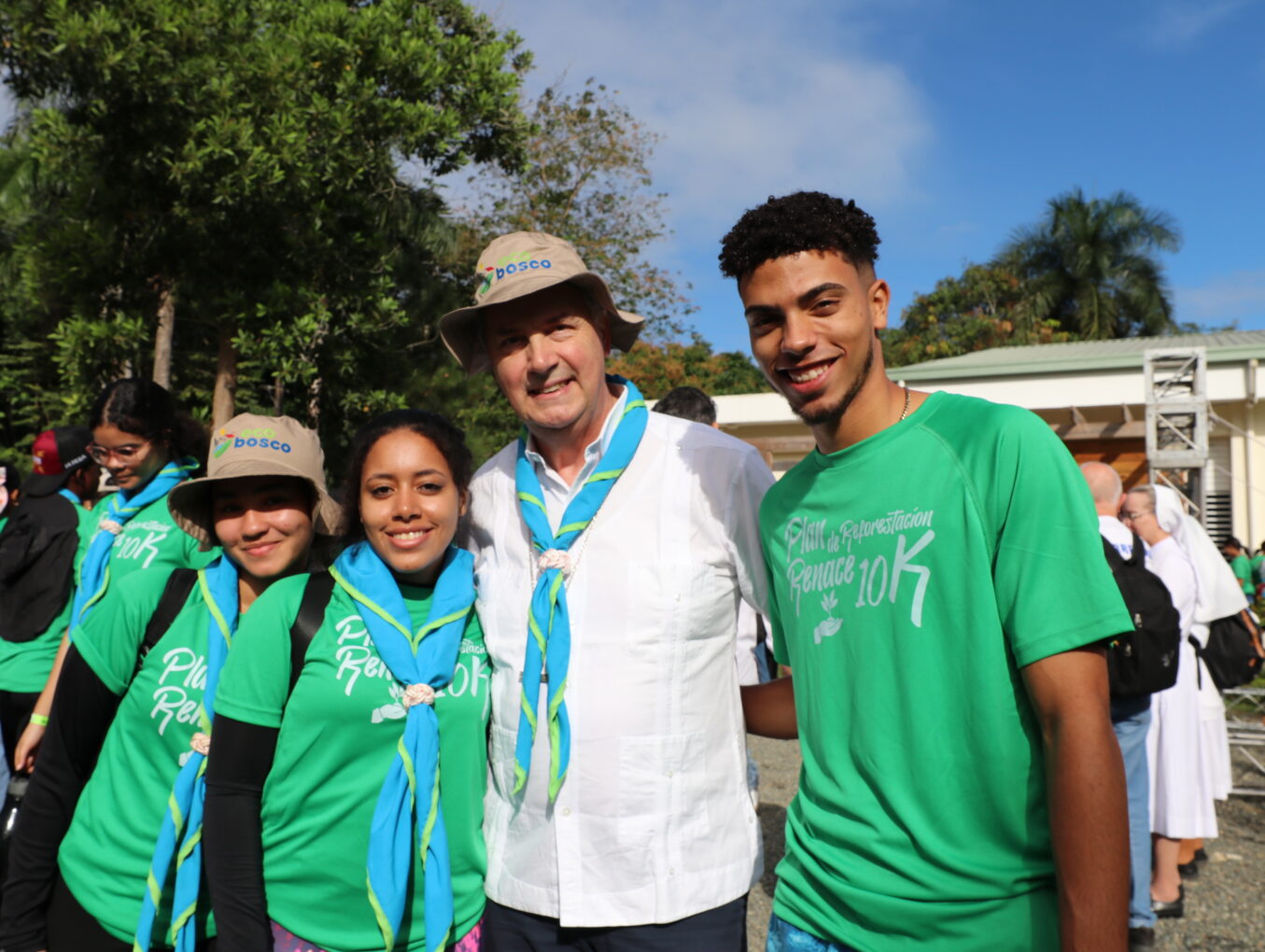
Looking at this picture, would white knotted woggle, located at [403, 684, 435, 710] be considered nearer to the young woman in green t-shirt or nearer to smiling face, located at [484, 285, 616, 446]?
the young woman in green t-shirt

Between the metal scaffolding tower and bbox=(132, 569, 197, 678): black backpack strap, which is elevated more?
the metal scaffolding tower

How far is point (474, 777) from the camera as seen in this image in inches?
91.6

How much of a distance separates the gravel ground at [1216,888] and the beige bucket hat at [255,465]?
10.1 feet

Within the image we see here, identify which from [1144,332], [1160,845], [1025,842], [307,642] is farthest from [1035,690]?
[1144,332]

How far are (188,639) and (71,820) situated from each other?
623 mm

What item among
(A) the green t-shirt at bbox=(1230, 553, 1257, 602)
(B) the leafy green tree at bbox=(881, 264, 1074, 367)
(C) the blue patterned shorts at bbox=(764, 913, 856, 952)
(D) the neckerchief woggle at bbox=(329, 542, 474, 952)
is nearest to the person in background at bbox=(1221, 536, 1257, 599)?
(A) the green t-shirt at bbox=(1230, 553, 1257, 602)

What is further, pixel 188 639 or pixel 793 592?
pixel 188 639

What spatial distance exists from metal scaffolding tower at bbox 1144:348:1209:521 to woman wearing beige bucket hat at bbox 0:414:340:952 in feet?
37.9

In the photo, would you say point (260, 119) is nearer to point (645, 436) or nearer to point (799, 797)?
point (645, 436)

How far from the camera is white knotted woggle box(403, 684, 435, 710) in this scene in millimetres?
2201

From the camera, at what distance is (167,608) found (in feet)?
8.37

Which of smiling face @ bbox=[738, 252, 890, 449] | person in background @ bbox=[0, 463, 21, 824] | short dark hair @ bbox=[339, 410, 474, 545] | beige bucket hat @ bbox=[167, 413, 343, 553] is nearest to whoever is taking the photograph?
smiling face @ bbox=[738, 252, 890, 449]

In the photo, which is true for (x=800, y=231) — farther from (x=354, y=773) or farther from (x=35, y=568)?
(x=35, y=568)

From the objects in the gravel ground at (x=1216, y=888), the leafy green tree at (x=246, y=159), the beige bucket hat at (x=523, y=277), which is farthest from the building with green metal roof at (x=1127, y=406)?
the beige bucket hat at (x=523, y=277)
